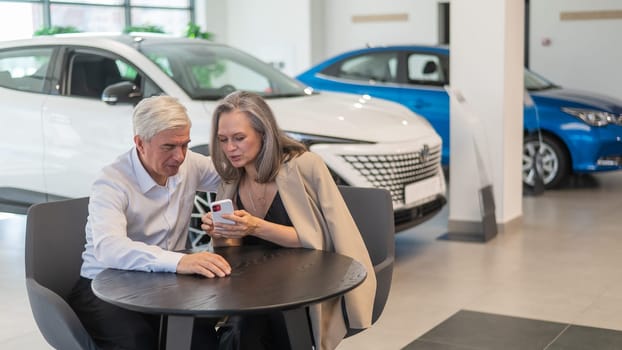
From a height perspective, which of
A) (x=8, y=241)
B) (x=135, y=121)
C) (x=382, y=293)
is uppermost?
(x=135, y=121)

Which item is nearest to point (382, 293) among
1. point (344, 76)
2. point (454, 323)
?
point (454, 323)

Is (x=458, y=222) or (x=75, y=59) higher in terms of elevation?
(x=75, y=59)

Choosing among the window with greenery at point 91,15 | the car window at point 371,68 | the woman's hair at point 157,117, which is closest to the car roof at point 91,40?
the car window at point 371,68

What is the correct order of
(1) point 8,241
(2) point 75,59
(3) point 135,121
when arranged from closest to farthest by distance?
1. (3) point 135,121
2. (2) point 75,59
3. (1) point 8,241

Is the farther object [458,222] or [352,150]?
[458,222]

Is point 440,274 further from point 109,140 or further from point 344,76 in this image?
point 344,76

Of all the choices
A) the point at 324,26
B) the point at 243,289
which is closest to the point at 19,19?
the point at 324,26

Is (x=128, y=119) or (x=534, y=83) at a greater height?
(x=128, y=119)

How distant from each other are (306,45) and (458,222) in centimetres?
763

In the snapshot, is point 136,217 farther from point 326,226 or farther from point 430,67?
point 430,67

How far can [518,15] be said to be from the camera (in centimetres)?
688

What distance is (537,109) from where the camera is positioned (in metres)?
8.75

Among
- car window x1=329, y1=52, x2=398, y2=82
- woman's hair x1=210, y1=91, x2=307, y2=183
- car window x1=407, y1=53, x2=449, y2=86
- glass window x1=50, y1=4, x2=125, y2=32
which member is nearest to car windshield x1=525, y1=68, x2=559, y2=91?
car window x1=407, y1=53, x2=449, y2=86

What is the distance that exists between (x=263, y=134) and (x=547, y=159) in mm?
6260
